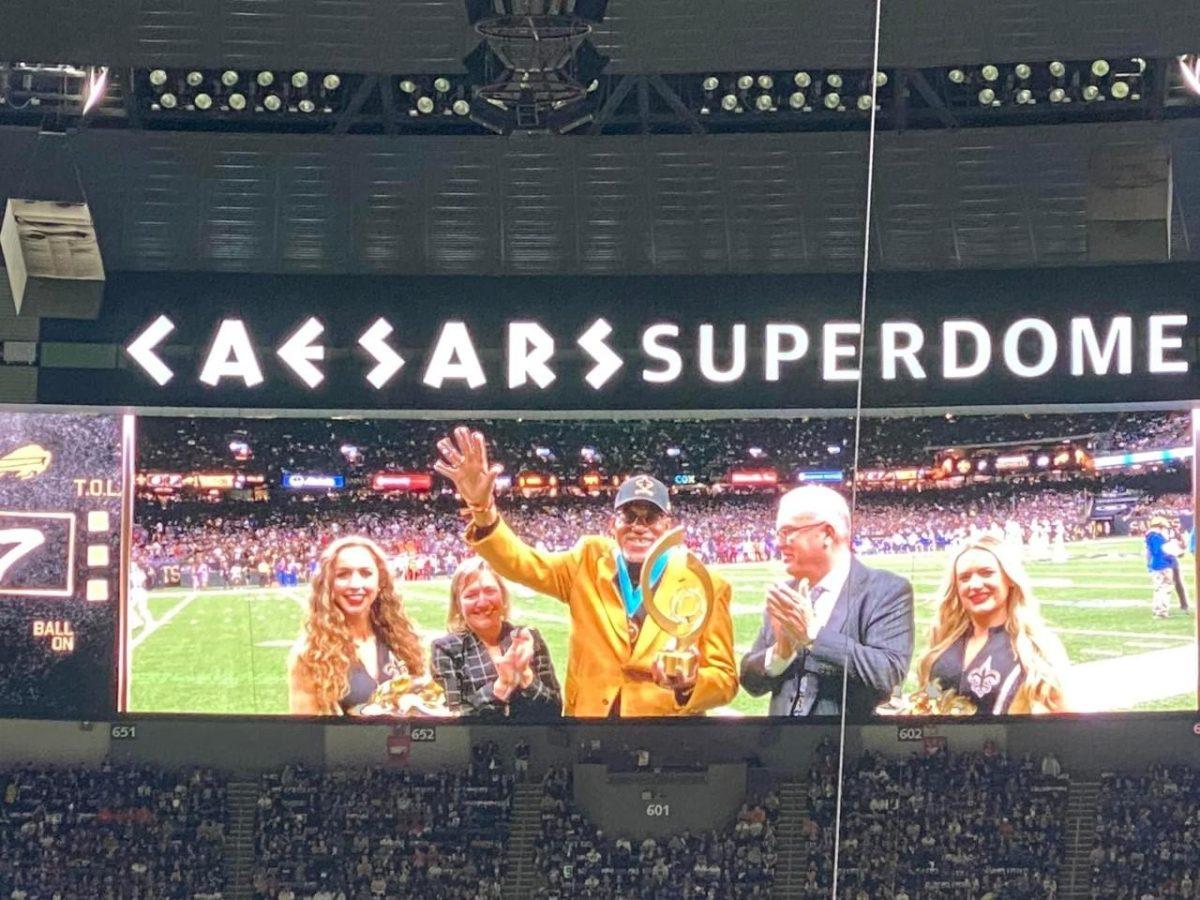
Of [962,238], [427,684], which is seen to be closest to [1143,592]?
[962,238]

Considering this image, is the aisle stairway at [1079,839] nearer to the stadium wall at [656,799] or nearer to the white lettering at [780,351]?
the stadium wall at [656,799]

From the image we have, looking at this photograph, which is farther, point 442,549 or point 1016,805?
point 1016,805

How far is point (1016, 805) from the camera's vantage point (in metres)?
26.2

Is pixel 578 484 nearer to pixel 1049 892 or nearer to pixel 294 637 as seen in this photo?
pixel 294 637

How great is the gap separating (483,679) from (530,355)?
3498mm

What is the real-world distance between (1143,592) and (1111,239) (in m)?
3.76

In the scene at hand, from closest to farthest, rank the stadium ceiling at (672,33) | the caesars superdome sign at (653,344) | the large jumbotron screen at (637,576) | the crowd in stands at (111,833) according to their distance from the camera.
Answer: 1. the stadium ceiling at (672,33)
2. the caesars superdome sign at (653,344)
3. the large jumbotron screen at (637,576)
4. the crowd in stands at (111,833)

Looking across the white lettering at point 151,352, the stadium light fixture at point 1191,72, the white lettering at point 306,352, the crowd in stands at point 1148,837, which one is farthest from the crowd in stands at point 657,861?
the stadium light fixture at point 1191,72

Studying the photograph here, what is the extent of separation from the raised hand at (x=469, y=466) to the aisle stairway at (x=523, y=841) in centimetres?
396

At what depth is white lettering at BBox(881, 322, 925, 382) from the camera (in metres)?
23.8

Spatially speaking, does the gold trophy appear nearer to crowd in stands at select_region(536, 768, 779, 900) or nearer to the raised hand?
the raised hand

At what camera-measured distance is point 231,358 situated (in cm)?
2381

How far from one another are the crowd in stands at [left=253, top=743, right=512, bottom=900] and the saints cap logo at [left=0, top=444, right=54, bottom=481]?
190 inches

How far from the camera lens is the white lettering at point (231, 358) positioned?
23.8m
